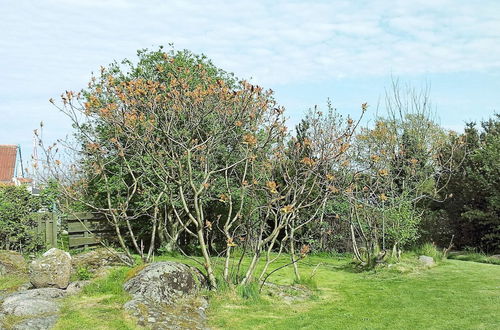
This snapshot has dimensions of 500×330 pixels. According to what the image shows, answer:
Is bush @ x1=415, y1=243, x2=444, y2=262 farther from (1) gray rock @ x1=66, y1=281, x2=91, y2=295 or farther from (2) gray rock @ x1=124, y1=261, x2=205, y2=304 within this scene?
(1) gray rock @ x1=66, y1=281, x2=91, y2=295

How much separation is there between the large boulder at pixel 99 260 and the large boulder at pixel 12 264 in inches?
59.7

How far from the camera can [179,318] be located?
22.1 ft

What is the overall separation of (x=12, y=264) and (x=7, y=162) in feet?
93.5

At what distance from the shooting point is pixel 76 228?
14.5m

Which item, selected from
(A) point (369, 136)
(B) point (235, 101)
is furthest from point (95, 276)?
(A) point (369, 136)

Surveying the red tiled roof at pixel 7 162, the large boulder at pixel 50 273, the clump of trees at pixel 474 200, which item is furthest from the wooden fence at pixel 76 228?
the red tiled roof at pixel 7 162

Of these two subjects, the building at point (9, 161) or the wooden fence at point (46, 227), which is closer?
the wooden fence at point (46, 227)

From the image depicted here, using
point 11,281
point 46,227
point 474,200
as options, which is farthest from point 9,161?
point 474,200

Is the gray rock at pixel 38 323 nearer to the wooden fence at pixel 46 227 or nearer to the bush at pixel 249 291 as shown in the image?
the bush at pixel 249 291

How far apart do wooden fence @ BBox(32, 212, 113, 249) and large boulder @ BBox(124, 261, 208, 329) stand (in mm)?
5170

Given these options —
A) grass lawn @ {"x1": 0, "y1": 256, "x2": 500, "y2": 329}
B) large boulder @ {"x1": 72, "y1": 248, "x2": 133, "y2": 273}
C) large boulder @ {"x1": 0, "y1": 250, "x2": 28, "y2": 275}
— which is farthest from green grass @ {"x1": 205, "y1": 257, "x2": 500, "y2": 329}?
large boulder @ {"x1": 0, "y1": 250, "x2": 28, "y2": 275}

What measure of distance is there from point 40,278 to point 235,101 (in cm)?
465

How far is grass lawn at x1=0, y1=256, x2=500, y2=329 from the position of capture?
22.2 ft

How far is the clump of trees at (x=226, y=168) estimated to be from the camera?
839 cm
